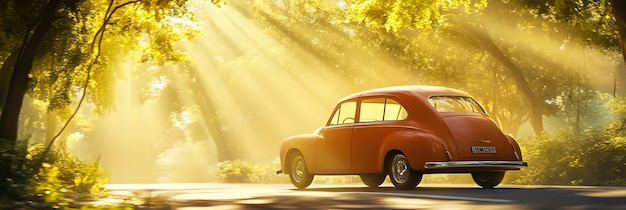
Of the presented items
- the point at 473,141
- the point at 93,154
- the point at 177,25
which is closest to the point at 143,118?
the point at 93,154

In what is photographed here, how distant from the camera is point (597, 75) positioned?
49.6 m

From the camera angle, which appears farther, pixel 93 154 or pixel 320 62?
pixel 93 154

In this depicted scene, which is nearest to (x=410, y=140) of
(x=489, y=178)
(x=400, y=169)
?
(x=400, y=169)

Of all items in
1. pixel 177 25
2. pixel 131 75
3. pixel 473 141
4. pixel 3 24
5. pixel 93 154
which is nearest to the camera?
pixel 473 141

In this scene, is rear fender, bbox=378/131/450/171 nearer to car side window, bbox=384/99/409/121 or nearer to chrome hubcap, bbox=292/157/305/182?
car side window, bbox=384/99/409/121

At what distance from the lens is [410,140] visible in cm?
1539

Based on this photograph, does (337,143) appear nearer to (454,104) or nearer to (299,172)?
(299,172)

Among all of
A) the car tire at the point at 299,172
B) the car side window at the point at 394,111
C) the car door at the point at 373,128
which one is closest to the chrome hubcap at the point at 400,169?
the car door at the point at 373,128

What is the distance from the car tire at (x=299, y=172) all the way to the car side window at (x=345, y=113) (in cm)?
99

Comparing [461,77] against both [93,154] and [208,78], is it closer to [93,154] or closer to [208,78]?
[208,78]

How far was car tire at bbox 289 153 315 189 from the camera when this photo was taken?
18156 mm

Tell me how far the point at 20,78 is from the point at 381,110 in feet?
24.4

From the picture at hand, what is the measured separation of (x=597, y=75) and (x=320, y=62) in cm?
1563

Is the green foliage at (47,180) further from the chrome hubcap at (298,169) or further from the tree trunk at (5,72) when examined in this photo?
the chrome hubcap at (298,169)
